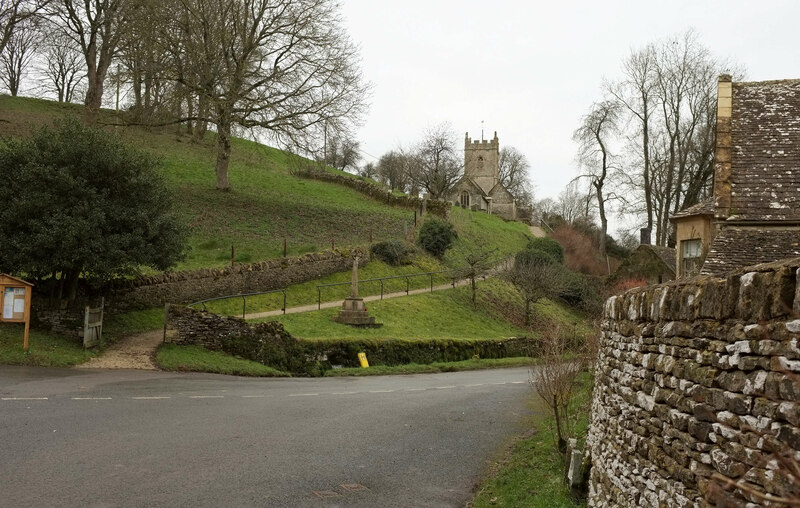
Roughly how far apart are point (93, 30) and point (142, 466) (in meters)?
36.2

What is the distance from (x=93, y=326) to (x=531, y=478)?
46.8ft

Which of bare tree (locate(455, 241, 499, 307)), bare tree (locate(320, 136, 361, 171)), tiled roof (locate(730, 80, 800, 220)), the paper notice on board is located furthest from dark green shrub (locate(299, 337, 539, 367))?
bare tree (locate(320, 136, 361, 171))

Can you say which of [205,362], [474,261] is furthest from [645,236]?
[205,362]

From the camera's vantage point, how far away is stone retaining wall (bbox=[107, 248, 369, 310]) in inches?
898

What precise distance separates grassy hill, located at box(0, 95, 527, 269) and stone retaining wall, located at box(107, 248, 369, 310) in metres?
1.00

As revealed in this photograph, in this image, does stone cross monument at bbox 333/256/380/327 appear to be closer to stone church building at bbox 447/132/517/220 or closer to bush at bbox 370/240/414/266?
bush at bbox 370/240/414/266

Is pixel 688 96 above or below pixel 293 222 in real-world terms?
above

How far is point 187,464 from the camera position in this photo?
32.7ft

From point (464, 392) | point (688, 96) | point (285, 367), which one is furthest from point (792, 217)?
point (688, 96)

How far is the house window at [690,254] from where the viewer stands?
61.7ft

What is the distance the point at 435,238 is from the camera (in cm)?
3925

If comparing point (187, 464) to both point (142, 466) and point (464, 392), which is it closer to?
point (142, 466)

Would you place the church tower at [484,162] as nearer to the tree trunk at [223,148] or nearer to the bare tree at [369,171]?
the bare tree at [369,171]

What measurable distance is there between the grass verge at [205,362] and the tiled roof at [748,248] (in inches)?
511
